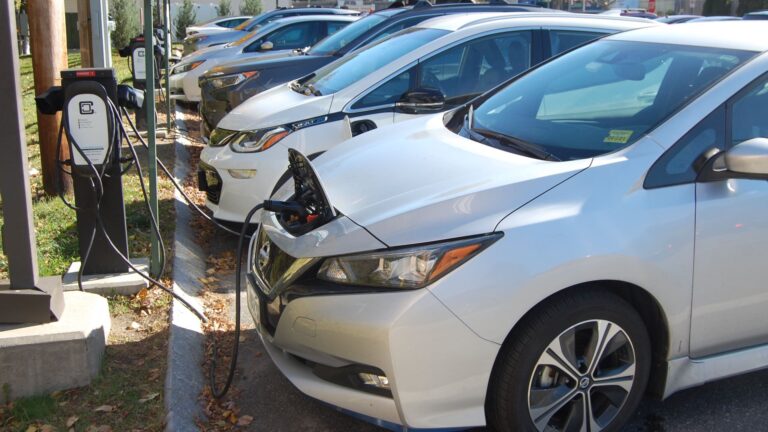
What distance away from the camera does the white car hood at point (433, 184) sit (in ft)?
9.96

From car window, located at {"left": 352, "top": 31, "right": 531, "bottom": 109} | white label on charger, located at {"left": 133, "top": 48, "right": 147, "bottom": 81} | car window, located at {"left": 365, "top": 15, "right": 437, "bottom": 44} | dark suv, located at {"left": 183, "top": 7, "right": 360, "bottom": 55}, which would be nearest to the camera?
car window, located at {"left": 352, "top": 31, "right": 531, "bottom": 109}

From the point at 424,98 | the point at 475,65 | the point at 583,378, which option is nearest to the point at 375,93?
the point at 424,98

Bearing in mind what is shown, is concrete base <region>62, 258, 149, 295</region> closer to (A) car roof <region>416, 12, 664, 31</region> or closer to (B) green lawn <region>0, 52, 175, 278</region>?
(B) green lawn <region>0, 52, 175, 278</region>

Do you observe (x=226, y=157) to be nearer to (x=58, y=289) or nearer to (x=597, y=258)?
Answer: (x=58, y=289)

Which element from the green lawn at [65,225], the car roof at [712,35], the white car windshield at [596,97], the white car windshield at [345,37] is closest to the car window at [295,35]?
the white car windshield at [345,37]

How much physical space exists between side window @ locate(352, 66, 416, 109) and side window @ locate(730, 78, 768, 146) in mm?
2970

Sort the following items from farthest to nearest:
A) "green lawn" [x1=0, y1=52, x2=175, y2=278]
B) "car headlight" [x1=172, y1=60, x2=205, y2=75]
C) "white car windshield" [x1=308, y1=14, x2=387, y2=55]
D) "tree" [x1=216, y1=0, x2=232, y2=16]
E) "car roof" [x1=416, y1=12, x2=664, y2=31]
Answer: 1. "tree" [x1=216, y1=0, x2=232, y2=16]
2. "car headlight" [x1=172, y1=60, x2=205, y2=75]
3. "white car windshield" [x1=308, y1=14, x2=387, y2=55]
4. "car roof" [x1=416, y1=12, x2=664, y2=31]
5. "green lawn" [x1=0, y1=52, x2=175, y2=278]

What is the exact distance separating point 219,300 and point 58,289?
1405 mm

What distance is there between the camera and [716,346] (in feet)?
11.1

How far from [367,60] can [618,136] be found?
11.2ft

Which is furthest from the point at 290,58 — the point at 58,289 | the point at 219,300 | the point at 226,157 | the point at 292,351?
the point at 292,351

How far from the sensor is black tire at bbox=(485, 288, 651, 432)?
9.82 ft

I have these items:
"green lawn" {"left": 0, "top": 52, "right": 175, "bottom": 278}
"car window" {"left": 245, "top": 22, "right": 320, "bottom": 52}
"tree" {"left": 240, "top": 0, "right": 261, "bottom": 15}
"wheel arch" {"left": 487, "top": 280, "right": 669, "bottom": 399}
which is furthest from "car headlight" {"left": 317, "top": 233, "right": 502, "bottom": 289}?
"tree" {"left": 240, "top": 0, "right": 261, "bottom": 15}

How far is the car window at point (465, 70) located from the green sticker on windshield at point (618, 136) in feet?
8.62
